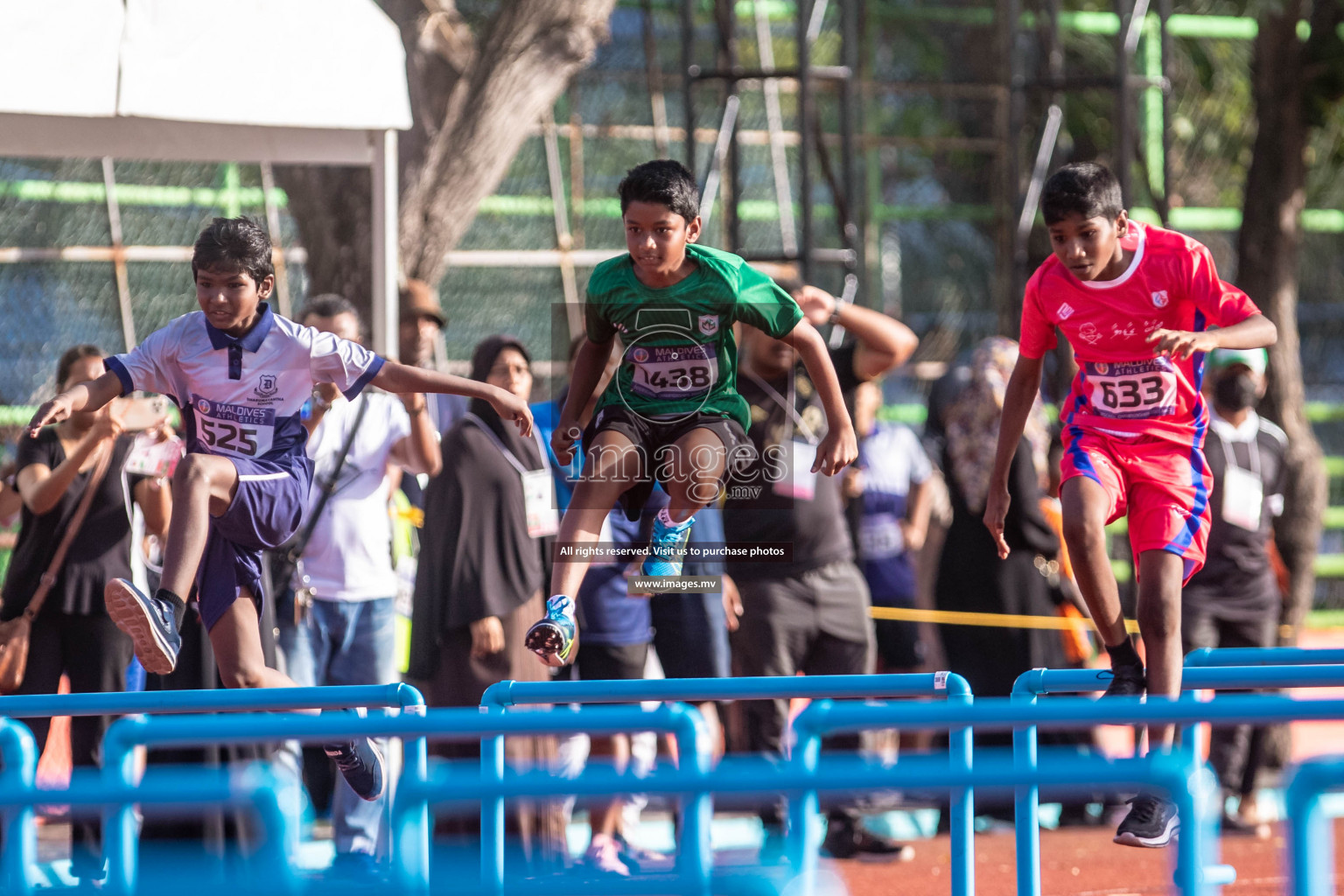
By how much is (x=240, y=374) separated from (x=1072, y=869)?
404 cm

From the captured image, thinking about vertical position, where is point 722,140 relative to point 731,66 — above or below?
below

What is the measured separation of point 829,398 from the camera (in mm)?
4402

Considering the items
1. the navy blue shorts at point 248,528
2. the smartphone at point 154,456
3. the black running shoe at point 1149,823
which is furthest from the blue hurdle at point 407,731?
the smartphone at point 154,456

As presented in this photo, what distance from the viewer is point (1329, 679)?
13.4ft

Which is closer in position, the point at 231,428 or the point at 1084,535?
the point at 1084,535

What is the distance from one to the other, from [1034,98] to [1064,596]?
17.7 feet

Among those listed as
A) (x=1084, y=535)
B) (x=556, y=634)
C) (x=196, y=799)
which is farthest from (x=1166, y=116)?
(x=196, y=799)

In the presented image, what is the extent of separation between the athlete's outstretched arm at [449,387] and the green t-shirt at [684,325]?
0.96ft

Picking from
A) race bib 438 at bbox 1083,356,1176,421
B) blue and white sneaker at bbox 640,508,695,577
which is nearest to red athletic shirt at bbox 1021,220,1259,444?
race bib 438 at bbox 1083,356,1176,421

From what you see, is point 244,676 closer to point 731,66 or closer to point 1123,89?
point 731,66

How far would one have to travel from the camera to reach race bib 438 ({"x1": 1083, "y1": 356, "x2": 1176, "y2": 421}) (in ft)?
14.3

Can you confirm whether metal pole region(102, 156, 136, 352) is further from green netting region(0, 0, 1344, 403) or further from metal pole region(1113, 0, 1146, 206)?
metal pole region(1113, 0, 1146, 206)

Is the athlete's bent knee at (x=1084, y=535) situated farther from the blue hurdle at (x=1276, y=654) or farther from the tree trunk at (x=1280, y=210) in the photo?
the tree trunk at (x=1280, y=210)

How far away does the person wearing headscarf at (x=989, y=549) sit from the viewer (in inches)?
262
